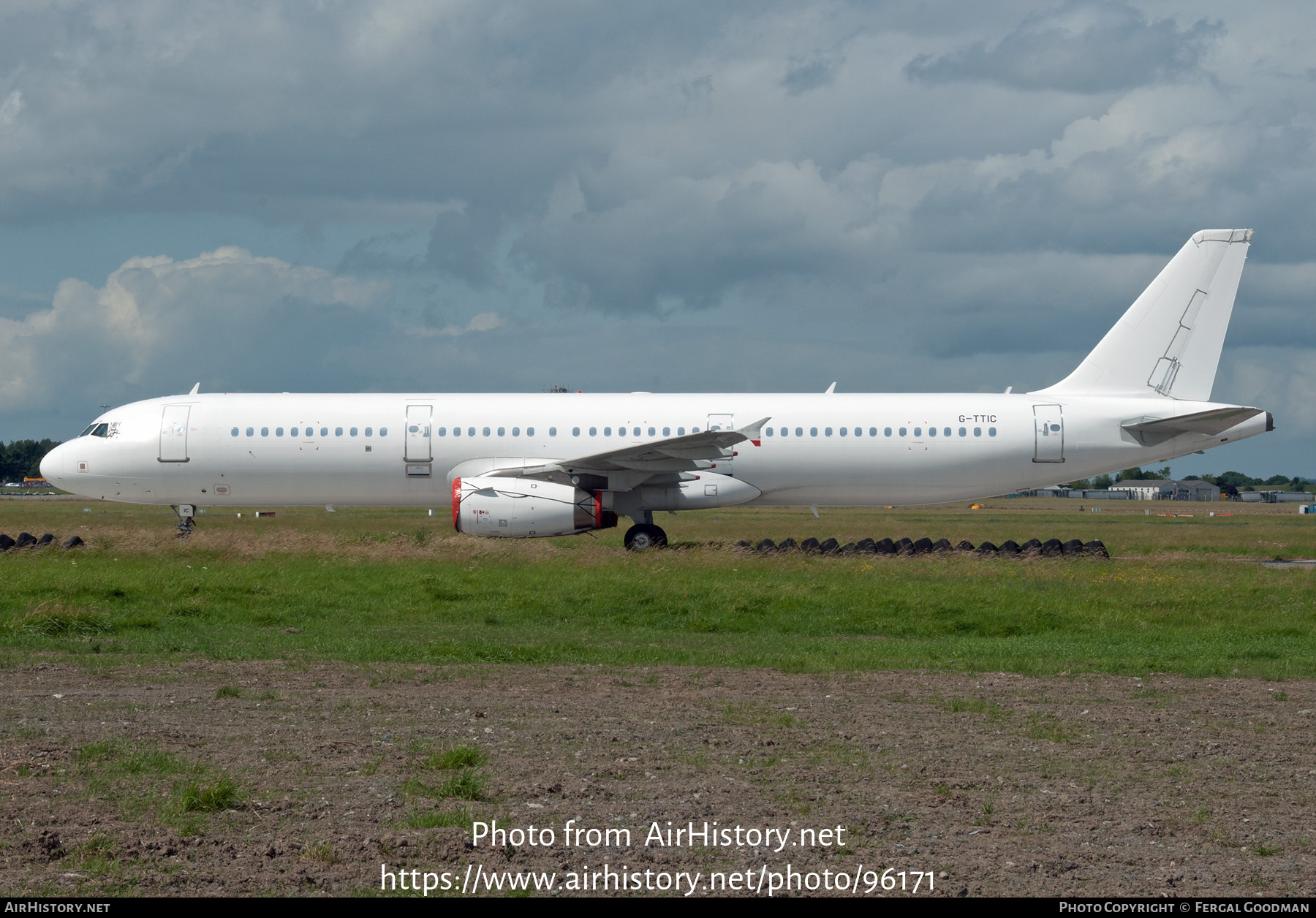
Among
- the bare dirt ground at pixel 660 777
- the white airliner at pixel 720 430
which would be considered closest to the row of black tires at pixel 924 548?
the white airliner at pixel 720 430

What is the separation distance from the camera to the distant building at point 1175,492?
121812 millimetres

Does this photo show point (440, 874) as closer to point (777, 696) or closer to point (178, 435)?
point (777, 696)

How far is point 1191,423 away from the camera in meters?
27.2

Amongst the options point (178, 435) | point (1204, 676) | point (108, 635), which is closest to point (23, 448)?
point (178, 435)

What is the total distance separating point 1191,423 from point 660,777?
79.0ft

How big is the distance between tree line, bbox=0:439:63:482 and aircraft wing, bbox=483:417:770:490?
89.1 metres

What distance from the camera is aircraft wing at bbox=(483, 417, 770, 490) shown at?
2497 cm

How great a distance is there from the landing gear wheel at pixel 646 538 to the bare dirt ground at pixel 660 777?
15.8 meters

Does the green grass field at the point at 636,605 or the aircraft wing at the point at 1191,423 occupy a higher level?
the aircraft wing at the point at 1191,423

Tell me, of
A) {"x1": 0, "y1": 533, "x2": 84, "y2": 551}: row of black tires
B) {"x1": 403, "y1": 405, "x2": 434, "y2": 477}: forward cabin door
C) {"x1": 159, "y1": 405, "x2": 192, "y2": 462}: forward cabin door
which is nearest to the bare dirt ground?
{"x1": 0, "y1": 533, "x2": 84, "y2": 551}: row of black tires

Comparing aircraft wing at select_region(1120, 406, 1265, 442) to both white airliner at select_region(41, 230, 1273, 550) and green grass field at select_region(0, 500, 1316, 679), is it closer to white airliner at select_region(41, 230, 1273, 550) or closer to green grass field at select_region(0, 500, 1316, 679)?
white airliner at select_region(41, 230, 1273, 550)

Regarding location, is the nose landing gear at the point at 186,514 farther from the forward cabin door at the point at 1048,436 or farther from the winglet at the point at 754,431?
the forward cabin door at the point at 1048,436

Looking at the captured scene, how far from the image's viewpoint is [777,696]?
32.6ft
